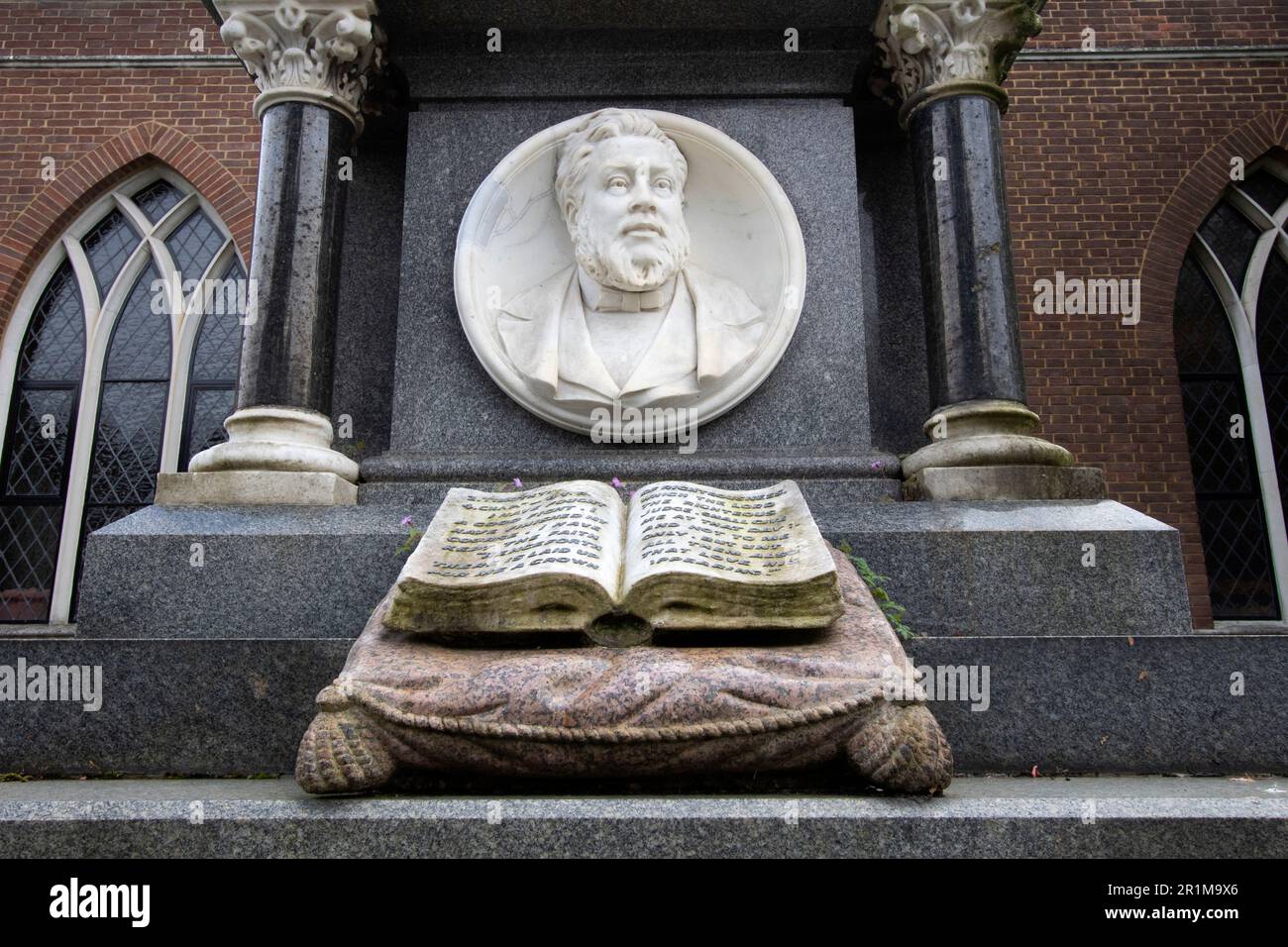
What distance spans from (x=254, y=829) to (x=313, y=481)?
2335 millimetres

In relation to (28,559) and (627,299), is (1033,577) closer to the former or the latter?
(627,299)

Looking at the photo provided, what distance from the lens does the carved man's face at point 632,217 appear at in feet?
14.4

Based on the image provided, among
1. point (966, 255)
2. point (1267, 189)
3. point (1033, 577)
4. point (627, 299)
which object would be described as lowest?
point (1033, 577)

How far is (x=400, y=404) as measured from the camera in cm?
459

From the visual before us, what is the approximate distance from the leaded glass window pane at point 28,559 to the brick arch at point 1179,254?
10.5 metres

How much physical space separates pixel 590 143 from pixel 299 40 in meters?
1.49

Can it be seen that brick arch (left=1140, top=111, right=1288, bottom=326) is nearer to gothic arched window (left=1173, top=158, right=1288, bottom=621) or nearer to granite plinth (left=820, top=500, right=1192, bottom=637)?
gothic arched window (left=1173, top=158, right=1288, bottom=621)

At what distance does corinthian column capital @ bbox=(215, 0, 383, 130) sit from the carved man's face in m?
1.32

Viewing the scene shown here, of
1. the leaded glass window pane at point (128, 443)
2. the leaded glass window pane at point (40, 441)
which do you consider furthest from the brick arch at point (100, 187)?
the leaded glass window pane at point (128, 443)

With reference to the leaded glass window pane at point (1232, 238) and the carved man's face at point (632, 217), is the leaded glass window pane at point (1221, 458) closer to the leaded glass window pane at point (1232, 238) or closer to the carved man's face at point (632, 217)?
the leaded glass window pane at point (1232, 238)

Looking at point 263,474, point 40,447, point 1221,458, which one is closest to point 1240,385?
point 1221,458

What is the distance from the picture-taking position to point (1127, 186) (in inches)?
384
